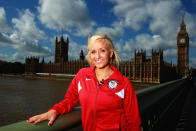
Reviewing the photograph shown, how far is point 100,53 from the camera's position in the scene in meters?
1.38

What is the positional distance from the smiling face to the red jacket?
0.67 feet

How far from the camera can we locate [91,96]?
3.71 ft

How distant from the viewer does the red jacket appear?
111 centimetres

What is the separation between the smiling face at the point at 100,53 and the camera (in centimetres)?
136

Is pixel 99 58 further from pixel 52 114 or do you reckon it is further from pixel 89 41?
pixel 52 114

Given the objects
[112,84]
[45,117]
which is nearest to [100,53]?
[112,84]

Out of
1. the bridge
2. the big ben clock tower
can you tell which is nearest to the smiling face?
the bridge

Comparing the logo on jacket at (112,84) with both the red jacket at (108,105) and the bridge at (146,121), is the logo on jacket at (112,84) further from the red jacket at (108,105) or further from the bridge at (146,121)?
the bridge at (146,121)

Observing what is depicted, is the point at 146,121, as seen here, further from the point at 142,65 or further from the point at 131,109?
the point at 142,65

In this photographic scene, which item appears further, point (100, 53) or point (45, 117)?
point (100, 53)

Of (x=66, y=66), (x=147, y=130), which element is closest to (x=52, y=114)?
(x=147, y=130)

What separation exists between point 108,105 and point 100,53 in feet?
1.69

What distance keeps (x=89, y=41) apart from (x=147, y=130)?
5.00 feet

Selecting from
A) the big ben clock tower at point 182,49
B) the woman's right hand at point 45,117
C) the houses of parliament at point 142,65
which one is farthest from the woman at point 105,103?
the big ben clock tower at point 182,49
